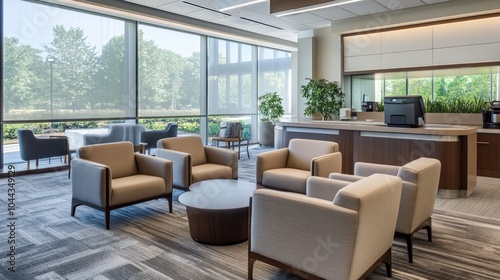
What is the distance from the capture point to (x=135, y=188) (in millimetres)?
3281

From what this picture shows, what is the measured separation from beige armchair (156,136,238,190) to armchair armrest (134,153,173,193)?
0.24 m

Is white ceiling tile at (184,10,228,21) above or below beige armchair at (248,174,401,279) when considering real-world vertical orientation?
above

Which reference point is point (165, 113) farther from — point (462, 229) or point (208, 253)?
point (462, 229)

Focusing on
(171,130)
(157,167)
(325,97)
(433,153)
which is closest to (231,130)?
(171,130)

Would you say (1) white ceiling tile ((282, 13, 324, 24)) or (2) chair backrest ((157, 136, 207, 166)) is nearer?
(2) chair backrest ((157, 136, 207, 166))

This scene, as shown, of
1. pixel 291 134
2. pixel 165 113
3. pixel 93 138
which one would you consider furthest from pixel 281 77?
pixel 93 138

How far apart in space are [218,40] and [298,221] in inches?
262

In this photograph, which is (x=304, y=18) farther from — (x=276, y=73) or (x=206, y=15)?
(x=276, y=73)

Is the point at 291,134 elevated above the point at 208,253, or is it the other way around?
the point at 291,134

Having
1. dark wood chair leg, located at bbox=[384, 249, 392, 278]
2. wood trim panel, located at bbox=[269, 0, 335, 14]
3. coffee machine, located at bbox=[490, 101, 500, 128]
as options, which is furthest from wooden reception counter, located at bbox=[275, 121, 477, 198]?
dark wood chair leg, located at bbox=[384, 249, 392, 278]

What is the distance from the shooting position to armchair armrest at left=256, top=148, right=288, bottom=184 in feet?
12.8

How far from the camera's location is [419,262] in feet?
8.13

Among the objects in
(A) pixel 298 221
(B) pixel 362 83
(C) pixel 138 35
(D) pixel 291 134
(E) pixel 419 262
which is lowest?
(E) pixel 419 262

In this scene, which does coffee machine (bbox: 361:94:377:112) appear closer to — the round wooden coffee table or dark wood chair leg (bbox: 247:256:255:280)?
the round wooden coffee table
